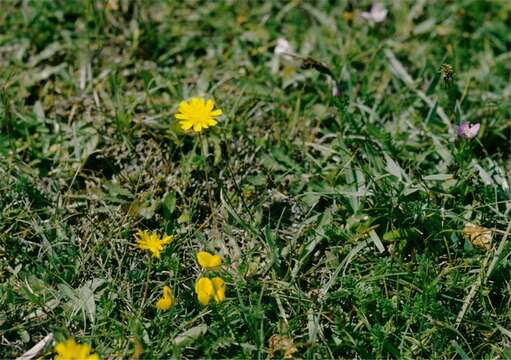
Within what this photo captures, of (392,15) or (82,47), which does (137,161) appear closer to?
(82,47)

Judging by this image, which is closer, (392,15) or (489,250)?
(489,250)

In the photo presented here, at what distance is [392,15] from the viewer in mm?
3547

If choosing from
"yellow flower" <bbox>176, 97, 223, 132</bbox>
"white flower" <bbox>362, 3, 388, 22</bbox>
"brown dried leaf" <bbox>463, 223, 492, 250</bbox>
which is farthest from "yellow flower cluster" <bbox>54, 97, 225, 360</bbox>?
"white flower" <bbox>362, 3, 388, 22</bbox>

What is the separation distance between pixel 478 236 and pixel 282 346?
868 millimetres

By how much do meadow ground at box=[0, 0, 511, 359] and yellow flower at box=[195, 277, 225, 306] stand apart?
0.18 feet

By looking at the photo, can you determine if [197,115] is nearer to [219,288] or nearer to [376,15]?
[219,288]

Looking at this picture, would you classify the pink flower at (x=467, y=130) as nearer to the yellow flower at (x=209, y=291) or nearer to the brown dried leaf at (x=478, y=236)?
the brown dried leaf at (x=478, y=236)

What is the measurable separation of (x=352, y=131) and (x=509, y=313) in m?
0.98

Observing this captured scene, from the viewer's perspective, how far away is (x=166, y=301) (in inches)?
90.1

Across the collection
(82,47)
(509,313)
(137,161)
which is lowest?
(509,313)

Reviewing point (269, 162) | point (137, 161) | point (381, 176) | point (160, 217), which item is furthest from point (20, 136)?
point (381, 176)

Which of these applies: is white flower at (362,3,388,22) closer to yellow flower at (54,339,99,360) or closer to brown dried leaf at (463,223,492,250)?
brown dried leaf at (463,223,492,250)

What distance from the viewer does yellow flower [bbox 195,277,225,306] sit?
2285 millimetres

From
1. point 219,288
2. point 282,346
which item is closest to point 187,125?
point 219,288
